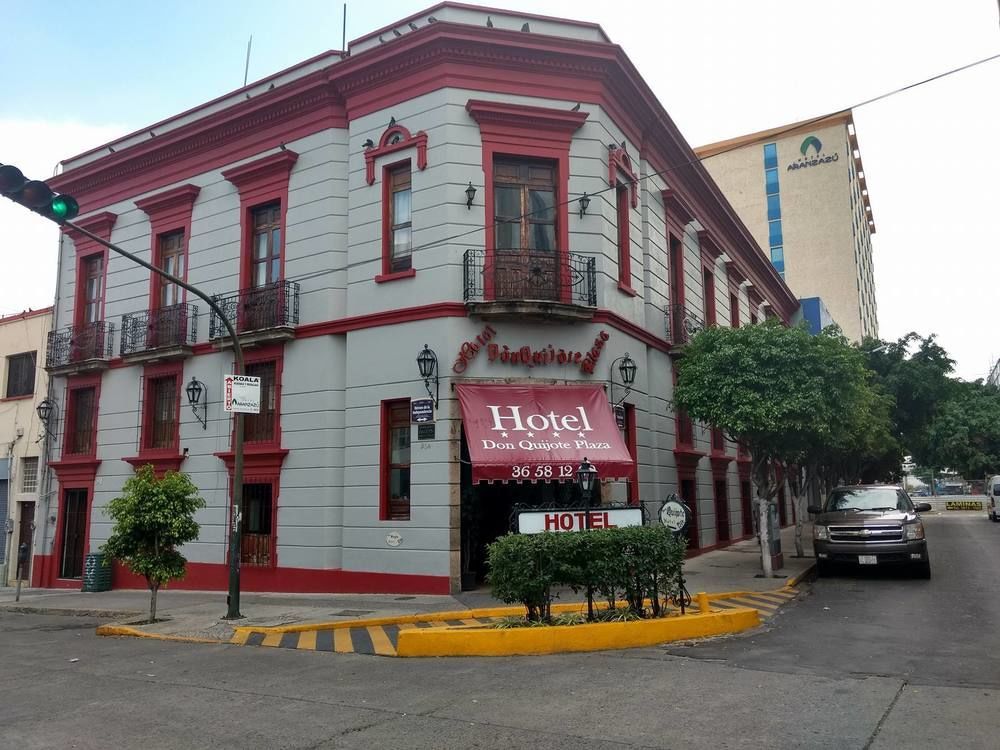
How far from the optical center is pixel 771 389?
15.0 meters

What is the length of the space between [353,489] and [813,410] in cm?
888

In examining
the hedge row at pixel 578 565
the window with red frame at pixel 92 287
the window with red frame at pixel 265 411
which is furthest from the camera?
the window with red frame at pixel 92 287

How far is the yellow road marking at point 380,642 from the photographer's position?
30.8 ft

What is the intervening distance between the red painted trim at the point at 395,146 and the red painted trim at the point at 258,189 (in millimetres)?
2084

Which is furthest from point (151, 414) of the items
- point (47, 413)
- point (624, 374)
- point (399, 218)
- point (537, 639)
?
point (537, 639)

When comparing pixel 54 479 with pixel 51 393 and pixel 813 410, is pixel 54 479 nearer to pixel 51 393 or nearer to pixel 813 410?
pixel 51 393

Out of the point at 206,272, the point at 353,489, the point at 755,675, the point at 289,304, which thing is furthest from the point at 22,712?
the point at 206,272

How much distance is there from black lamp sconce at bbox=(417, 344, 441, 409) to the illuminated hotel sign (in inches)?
2060

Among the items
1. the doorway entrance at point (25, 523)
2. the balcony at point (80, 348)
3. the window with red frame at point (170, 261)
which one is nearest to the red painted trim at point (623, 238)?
the window with red frame at point (170, 261)

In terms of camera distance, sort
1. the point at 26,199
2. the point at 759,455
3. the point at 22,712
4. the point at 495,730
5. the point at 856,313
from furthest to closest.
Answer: the point at 856,313 < the point at 759,455 < the point at 26,199 < the point at 22,712 < the point at 495,730

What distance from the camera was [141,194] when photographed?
1938 cm

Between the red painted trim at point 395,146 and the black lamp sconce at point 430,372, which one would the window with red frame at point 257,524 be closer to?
the black lamp sconce at point 430,372

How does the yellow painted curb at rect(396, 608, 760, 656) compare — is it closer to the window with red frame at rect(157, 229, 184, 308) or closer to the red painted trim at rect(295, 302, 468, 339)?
the red painted trim at rect(295, 302, 468, 339)

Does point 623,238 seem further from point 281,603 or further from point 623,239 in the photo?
point 281,603
